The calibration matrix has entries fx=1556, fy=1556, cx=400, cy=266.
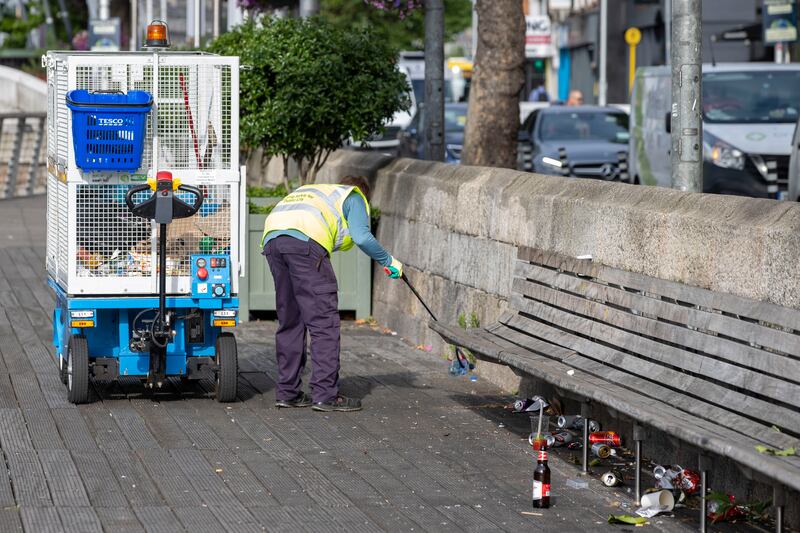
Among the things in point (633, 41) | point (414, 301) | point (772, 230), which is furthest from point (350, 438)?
point (633, 41)

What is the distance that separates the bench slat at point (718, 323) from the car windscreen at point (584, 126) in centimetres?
1486

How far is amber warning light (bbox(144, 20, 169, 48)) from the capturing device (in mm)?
8875

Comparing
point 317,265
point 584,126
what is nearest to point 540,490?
point 317,265

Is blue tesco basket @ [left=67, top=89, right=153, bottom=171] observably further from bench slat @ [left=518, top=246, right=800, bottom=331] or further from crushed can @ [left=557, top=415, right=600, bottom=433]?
crushed can @ [left=557, top=415, right=600, bottom=433]

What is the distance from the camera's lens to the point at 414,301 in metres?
11.4

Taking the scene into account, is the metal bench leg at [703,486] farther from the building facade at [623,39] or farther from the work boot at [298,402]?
the building facade at [623,39]

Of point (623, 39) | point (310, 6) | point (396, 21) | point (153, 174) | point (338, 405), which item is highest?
point (396, 21)

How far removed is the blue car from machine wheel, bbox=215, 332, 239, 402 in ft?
52.1

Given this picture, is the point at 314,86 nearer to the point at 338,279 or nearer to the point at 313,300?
the point at 338,279

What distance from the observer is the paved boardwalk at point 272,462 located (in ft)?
20.6

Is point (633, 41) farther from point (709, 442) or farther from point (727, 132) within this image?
point (709, 442)

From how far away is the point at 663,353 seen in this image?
6719mm

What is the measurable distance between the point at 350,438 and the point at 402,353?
3.07 meters

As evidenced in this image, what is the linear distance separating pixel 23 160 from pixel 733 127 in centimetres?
1461
